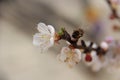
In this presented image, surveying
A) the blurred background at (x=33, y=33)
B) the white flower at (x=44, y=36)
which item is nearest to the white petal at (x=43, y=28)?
the white flower at (x=44, y=36)

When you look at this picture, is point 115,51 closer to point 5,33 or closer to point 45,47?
point 45,47

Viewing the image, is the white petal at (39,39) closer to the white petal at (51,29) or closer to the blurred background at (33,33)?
the white petal at (51,29)

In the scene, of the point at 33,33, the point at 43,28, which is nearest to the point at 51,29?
the point at 43,28

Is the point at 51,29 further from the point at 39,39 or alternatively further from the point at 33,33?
the point at 33,33

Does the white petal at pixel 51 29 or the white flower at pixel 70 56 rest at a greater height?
the white petal at pixel 51 29

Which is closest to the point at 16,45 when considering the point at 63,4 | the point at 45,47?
the point at 63,4
